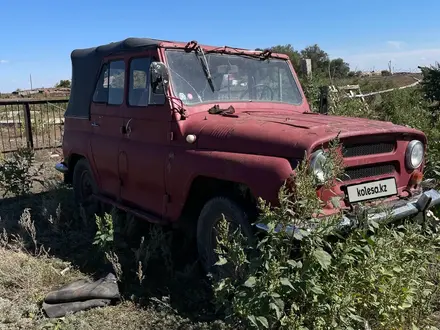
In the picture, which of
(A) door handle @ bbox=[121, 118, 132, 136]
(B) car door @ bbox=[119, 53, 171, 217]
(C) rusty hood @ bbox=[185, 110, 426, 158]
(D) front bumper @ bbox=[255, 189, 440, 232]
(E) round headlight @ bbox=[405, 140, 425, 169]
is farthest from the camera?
(A) door handle @ bbox=[121, 118, 132, 136]

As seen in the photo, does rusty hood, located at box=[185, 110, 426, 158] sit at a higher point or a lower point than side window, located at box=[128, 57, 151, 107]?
lower

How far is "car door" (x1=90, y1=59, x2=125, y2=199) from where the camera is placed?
527 centimetres

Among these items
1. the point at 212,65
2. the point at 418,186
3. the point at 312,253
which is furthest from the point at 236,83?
the point at 312,253

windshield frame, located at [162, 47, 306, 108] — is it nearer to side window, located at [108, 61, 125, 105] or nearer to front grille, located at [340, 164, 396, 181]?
side window, located at [108, 61, 125, 105]

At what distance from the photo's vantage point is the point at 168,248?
449cm

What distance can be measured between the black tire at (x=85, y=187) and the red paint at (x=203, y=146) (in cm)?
29

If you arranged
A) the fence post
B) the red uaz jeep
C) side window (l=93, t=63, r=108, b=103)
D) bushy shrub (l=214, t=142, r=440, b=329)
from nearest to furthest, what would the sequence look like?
bushy shrub (l=214, t=142, r=440, b=329)
the red uaz jeep
side window (l=93, t=63, r=108, b=103)
the fence post

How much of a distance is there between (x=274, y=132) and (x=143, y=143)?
64.5 inches

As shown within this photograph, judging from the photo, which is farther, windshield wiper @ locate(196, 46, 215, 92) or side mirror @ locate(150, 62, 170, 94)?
windshield wiper @ locate(196, 46, 215, 92)

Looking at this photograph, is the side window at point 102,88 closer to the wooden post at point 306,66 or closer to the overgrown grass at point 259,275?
the overgrown grass at point 259,275

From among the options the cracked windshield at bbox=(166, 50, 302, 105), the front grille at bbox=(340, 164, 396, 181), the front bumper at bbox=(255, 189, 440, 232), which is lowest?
the front bumper at bbox=(255, 189, 440, 232)

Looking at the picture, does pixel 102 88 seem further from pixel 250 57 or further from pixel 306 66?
pixel 306 66

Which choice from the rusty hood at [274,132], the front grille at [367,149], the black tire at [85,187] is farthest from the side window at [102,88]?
the front grille at [367,149]
